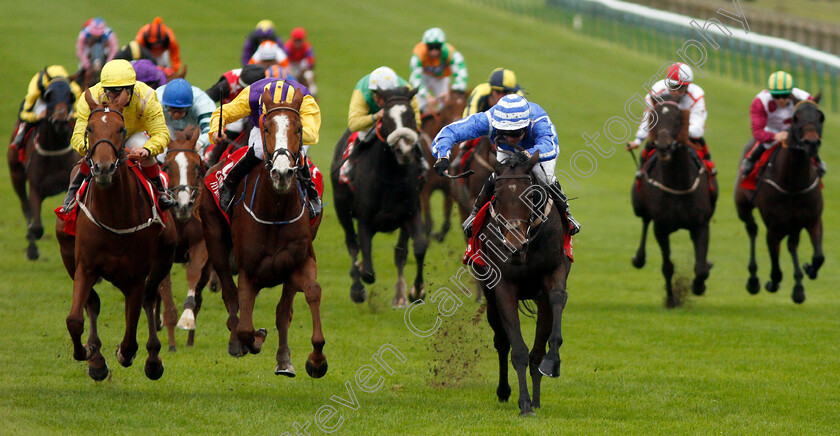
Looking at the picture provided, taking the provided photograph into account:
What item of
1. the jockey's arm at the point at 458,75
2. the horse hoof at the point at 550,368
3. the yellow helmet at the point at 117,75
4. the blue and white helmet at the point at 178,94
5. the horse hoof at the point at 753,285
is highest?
the jockey's arm at the point at 458,75

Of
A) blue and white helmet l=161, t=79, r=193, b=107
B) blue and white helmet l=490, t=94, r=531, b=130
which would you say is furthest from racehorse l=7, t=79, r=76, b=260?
blue and white helmet l=490, t=94, r=531, b=130

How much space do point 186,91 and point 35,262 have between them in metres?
5.61

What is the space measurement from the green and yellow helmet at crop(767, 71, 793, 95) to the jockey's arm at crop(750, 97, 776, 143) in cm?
28

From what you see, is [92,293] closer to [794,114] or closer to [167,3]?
[794,114]

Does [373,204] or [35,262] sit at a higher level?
[373,204]

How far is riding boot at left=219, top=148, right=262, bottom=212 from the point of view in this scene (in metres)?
8.39

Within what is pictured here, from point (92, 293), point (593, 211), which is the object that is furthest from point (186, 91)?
point (593, 211)

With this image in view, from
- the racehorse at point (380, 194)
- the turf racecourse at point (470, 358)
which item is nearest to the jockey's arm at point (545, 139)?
the turf racecourse at point (470, 358)

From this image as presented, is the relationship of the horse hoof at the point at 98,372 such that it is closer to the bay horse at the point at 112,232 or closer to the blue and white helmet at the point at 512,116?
the bay horse at the point at 112,232

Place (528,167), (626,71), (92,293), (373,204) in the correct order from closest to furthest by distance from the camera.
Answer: (528,167)
(92,293)
(373,204)
(626,71)

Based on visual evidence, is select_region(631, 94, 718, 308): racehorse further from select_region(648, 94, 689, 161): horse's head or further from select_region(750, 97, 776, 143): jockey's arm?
select_region(750, 97, 776, 143): jockey's arm

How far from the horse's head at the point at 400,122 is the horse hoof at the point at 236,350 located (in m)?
3.05

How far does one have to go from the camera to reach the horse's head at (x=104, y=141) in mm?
7461

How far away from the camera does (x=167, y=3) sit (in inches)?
1542
